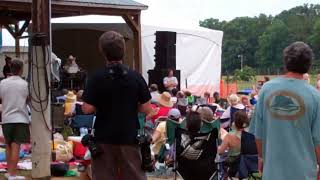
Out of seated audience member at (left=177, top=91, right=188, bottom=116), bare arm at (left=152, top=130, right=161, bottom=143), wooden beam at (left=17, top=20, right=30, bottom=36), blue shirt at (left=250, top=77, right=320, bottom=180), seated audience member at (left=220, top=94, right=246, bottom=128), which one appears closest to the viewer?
blue shirt at (left=250, top=77, right=320, bottom=180)

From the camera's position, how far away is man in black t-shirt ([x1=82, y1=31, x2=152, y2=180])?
381 centimetres

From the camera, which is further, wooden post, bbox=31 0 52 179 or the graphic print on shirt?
wooden post, bbox=31 0 52 179

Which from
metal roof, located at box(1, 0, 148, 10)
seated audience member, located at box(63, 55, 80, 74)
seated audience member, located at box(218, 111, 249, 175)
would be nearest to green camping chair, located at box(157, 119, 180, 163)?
seated audience member, located at box(218, 111, 249, 175)

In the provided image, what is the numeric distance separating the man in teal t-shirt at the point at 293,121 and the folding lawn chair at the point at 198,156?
249cm

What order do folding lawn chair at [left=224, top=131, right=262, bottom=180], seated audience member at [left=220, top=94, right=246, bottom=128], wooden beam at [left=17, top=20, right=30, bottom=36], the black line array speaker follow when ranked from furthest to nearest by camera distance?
wooden beam at [left=17, top=20, right=30, bottom=36], the black line array speaker, seated audience member at [left=220, top=94, right=246, bottom=128], folding lawn chair at [left=224, top=131, right=262, bottom=180]

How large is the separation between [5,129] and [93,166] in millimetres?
2736

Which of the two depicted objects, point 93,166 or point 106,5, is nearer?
point 93,166

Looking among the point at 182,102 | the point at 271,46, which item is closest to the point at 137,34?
the point at 182,102

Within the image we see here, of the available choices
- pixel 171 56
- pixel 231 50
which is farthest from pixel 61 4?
pixel 231 50

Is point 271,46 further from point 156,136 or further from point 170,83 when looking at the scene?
point 156,136

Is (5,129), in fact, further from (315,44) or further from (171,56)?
(315,44)

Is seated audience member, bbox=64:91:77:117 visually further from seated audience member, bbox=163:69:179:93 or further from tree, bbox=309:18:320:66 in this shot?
tree, bbox=309:18:320:66

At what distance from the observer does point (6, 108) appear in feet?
20.7

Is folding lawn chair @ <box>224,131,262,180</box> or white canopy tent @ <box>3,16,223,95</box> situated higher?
white canopy tent @ <box>3,16,223,95</box>
